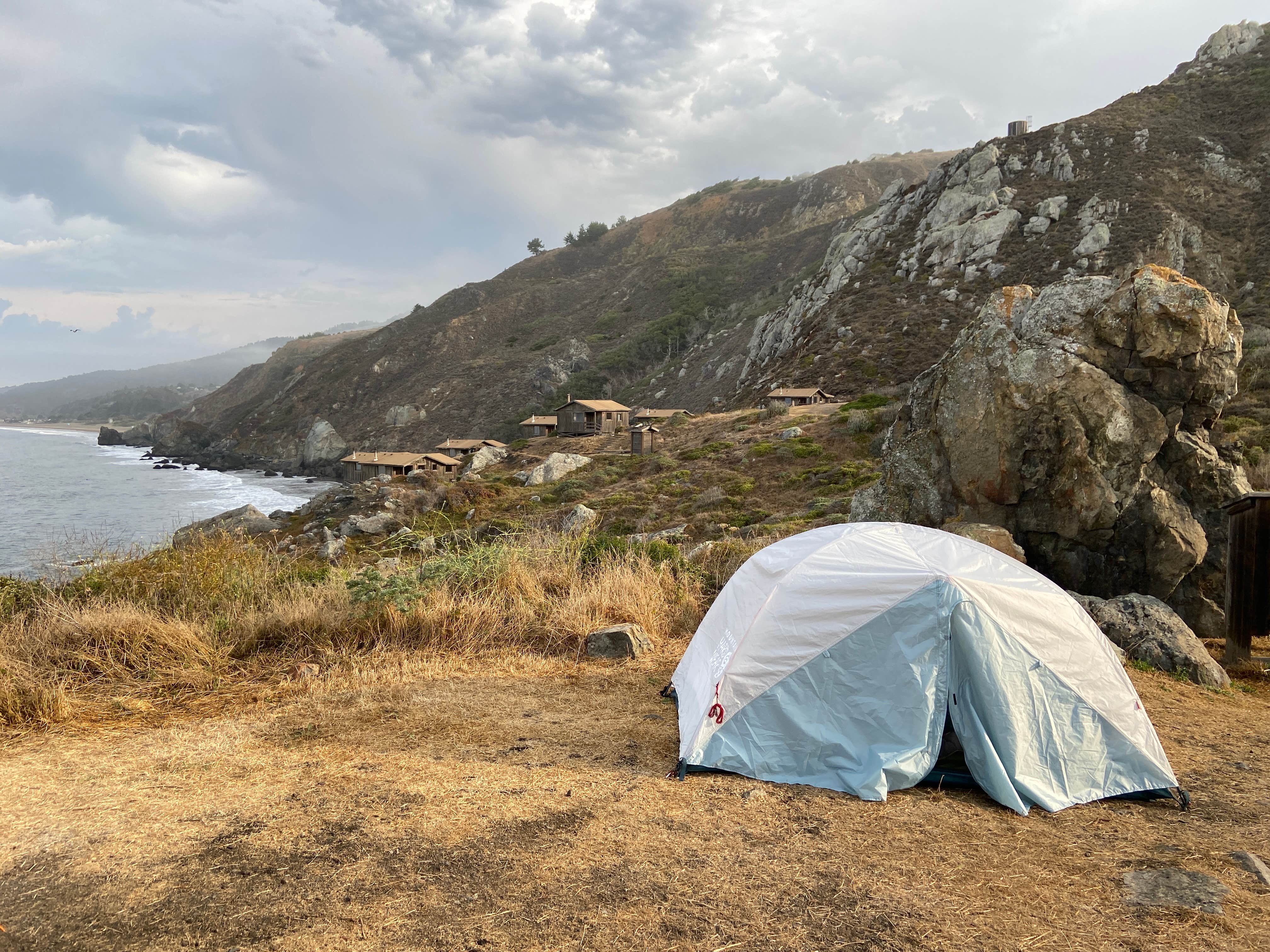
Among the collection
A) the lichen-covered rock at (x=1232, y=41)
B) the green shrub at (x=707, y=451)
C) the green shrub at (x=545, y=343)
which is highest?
the lichen-covered rock at (x=1232, y=41)

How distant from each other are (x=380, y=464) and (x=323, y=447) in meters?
28.3

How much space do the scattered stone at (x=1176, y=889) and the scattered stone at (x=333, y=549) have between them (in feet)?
66.8

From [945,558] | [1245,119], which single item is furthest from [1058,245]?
[945,558]

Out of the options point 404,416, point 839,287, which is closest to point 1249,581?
point 839,287

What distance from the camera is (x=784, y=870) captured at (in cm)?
392

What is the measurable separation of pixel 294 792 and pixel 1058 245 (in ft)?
165

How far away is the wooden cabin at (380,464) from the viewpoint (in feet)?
159

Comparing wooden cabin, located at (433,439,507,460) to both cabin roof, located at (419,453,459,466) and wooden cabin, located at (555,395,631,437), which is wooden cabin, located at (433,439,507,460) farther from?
wooden cabin, located at (555,395,631,437)

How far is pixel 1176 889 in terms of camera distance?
377cm

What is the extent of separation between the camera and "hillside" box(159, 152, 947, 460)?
254 feet

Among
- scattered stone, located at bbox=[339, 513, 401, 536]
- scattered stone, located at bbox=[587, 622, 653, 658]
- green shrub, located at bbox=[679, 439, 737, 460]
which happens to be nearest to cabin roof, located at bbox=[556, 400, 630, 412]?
green shrub, located at bbox=[679, 439, 737, 460]

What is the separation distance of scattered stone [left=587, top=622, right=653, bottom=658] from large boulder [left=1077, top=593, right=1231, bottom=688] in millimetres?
5237

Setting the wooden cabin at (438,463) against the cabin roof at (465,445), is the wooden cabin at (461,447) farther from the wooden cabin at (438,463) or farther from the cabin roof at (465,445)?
the wooden cabin at (438,463)

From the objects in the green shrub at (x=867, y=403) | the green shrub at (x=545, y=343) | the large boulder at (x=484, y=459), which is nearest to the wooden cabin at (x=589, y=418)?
the large boulder at (x=484, y=459)
